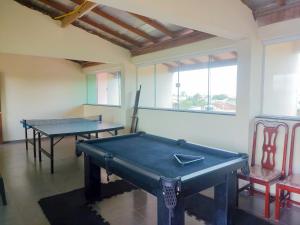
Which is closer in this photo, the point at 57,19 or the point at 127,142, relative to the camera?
the point at 127,142

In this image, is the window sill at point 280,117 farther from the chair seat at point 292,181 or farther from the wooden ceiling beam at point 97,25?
the wooden ceiling beam at point 97,25

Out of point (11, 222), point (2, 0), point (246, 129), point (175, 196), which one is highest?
point (2, 0)

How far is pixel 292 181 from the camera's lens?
262cm

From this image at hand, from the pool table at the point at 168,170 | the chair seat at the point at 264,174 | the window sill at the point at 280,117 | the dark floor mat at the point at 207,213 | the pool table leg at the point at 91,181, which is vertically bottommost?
the dark floor mat at the point at 207,213

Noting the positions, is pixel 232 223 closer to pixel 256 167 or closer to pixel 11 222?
pixel 256 167

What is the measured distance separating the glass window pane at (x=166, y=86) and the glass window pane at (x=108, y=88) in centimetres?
167

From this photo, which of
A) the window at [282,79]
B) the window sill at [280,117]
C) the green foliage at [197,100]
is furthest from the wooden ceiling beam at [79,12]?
the window sill at [280,117]

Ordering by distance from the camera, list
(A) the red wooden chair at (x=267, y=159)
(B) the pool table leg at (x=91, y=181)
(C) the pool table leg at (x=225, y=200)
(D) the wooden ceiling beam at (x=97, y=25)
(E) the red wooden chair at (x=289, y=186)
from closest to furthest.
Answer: (C) the pool table leg at (x=225, y=200)
(E) the red wooden chair at (x=289, y=186)
(A) the red wooden chair at (x=267, y=159)
(B) the pool table leg at (x=91, y=181)
(D) the wooden ceiling beam at (x=97, y=25)

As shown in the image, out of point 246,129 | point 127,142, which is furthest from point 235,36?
point 127,142

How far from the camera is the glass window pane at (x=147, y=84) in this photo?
5547mm

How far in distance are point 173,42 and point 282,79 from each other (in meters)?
2.12

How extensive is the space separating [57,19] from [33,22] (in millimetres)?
480

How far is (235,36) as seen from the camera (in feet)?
10.3

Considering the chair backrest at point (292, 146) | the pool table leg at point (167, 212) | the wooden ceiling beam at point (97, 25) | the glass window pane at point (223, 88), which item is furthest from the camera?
the wooden ceiling beam at point (97, 25)
